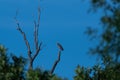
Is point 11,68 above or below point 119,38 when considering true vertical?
above

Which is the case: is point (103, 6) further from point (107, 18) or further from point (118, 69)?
point (118, 69)

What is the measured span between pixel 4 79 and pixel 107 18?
8.40 metres

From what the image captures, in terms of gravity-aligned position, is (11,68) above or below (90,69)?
below

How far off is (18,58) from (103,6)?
8.10 metres

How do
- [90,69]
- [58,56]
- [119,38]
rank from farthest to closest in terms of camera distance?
[58,56] → [90,69] → [119,38]

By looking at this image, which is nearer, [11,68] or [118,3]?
[118,3]

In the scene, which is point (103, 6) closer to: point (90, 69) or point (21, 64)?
point (21, 64)

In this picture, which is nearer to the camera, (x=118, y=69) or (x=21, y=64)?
(x=118, y=69)

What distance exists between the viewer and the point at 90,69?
37750mm

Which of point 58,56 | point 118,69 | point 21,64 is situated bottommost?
point 118,69

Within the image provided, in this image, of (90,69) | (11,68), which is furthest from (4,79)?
(90,69)

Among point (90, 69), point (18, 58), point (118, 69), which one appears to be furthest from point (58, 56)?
point (118, 69)

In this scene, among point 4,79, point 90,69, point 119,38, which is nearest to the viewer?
point 119,38

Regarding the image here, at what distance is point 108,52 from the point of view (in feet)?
90.0
